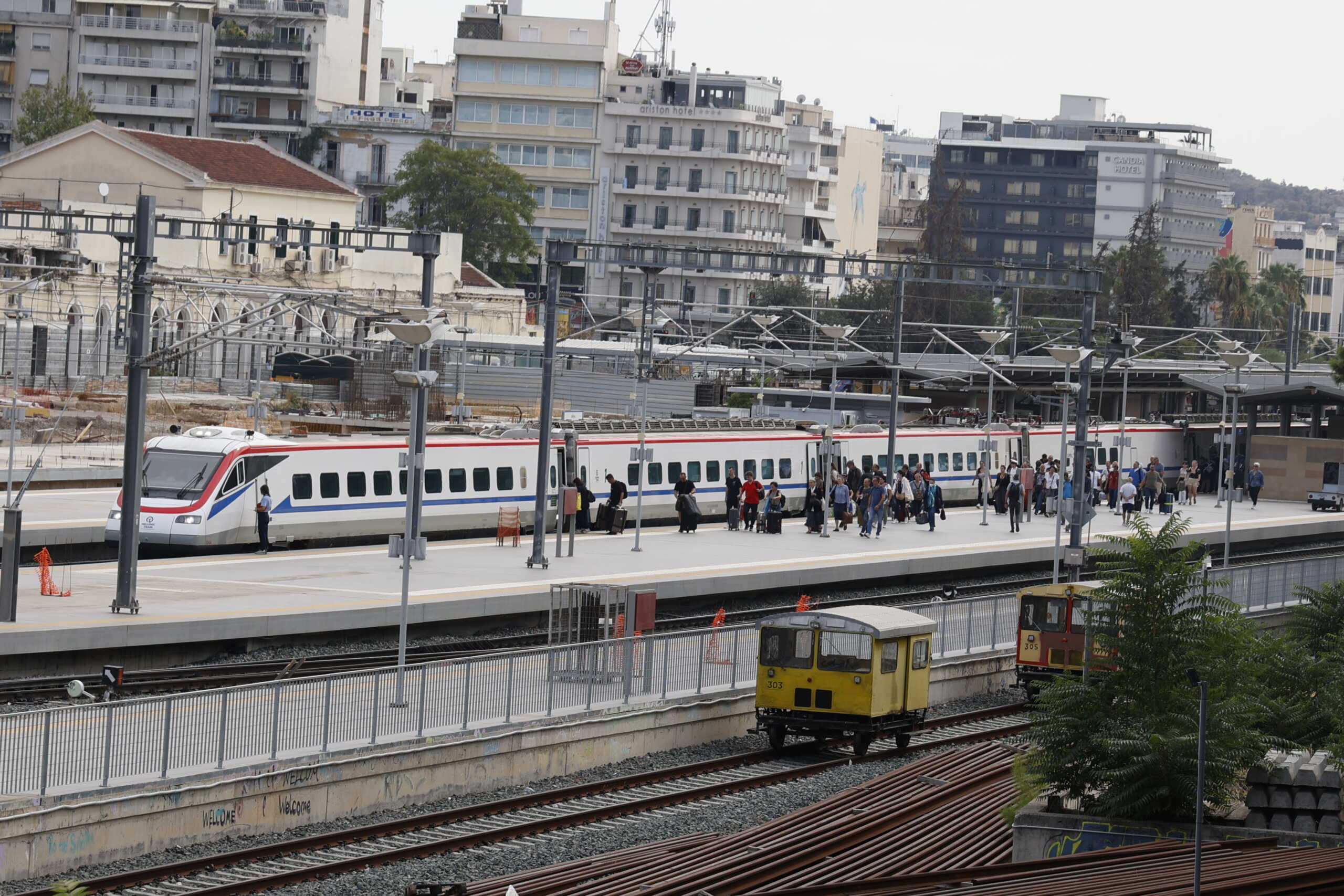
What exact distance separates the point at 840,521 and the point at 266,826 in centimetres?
3061

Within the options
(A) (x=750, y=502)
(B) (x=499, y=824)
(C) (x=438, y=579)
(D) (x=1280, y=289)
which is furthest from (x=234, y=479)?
(D) (x=1280, y=289)

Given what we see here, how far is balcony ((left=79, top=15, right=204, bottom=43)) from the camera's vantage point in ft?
390

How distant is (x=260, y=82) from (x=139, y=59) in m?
7.50

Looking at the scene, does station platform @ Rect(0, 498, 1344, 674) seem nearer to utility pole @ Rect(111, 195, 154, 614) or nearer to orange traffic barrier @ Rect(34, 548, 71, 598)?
orange traffic barrier @ Rect(34, 548, 71, 598)

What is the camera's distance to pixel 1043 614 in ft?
101

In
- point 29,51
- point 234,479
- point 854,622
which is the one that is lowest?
point 854,622

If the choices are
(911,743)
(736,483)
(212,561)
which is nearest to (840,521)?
(736,483)

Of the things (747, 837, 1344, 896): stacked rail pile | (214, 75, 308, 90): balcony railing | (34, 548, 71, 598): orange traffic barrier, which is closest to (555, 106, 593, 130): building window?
(214, 75, 308, 90): balcony railing

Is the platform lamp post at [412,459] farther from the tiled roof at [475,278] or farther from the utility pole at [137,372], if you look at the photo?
the tiled roof at [475,278]

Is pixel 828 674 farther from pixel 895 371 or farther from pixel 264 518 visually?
pixel 895 371

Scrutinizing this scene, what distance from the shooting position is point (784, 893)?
15586 millimetres

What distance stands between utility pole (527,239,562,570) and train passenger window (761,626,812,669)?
473 inches

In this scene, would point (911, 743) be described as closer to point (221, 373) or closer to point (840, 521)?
point (840, 521)

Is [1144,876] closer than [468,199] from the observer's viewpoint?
Yes
